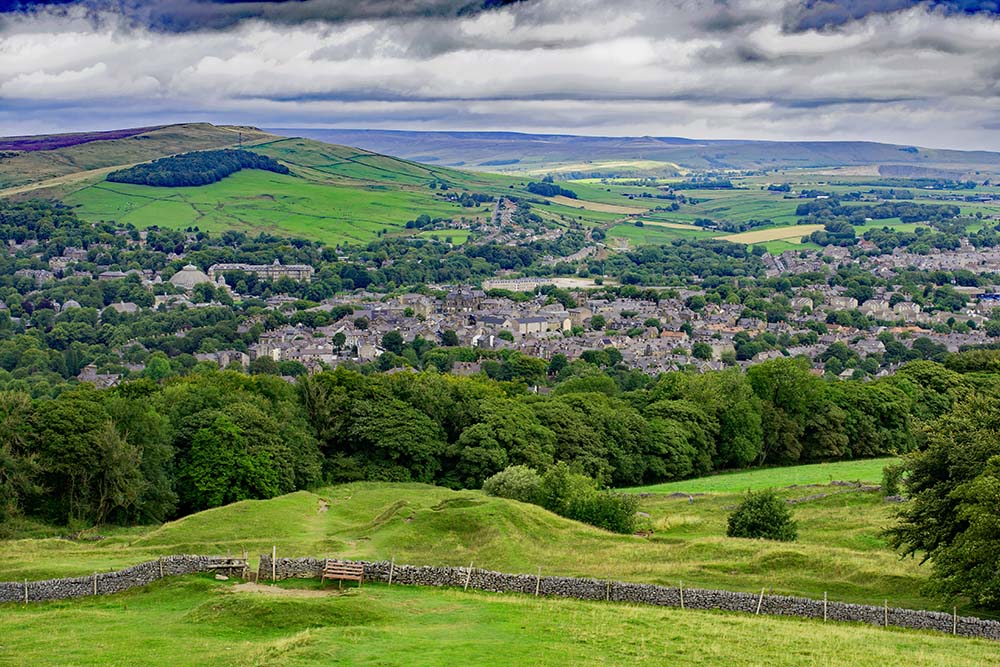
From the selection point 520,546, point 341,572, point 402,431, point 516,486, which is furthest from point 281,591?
point 402,431

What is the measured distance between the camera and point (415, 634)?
95.0ft

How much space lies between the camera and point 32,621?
31234 mm

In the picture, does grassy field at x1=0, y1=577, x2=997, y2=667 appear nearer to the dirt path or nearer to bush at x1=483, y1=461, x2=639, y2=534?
the dirt path

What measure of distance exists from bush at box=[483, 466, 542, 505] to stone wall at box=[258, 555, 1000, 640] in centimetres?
1680

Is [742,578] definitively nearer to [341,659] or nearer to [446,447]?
[341,659]

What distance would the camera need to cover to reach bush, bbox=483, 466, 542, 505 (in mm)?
53625

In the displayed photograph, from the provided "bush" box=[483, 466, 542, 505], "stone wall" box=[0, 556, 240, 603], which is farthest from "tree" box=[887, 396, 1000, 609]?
"stone wall" box=[0, 556, 240, 603]

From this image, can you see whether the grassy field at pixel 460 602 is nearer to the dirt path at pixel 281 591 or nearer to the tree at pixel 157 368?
the dirt path at pixel 281 591

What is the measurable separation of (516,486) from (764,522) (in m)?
13.6

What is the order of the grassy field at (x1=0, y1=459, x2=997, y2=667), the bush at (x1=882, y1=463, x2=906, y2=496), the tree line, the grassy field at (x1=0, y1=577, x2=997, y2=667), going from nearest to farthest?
the grassy field at (x1=0, y1=577, x2=997, y2=667) < the grassy field at (x1=0, y1=459, x2=997, y2=667) < the tree line < the bush at (x1=882, y1=463, x2=906, y2=496)

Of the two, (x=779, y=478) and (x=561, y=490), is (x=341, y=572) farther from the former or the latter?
(x=779, y=478)

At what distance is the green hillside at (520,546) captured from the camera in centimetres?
3688

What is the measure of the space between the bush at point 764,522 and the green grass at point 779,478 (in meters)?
21.2

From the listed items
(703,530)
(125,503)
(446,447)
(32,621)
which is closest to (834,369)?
(446,447)
